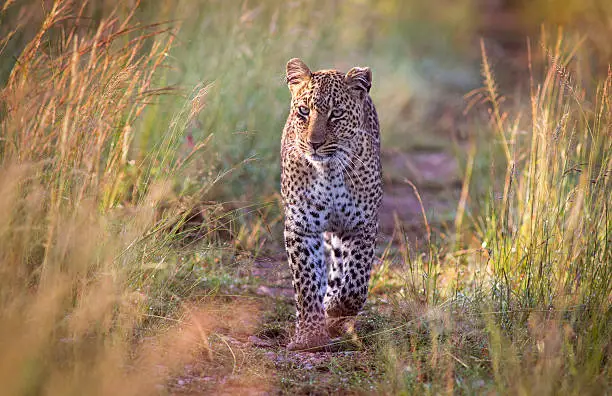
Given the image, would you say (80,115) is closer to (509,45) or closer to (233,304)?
(233,304)

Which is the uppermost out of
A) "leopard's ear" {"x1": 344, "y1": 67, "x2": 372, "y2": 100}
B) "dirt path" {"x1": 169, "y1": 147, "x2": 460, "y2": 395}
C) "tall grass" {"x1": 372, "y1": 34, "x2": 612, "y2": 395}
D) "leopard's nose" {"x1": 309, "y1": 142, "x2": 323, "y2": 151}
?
"leopard's ear" {"x1": 344, "y1": 67, "x2": 372, "y2": 100}

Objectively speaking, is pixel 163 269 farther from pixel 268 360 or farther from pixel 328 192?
pixel 328 192

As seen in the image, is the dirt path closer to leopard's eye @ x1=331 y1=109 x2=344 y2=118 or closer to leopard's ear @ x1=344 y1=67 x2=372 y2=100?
leopard's eye @ x1=331 y1=109 x2=344 y2=118

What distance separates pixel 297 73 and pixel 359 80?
44 cm

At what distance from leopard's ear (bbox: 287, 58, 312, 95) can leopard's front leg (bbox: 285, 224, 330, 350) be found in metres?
1.03

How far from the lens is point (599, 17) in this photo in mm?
14148

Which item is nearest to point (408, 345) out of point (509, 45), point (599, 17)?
point (599, 17)

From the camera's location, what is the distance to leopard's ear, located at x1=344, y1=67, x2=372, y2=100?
6168 mm

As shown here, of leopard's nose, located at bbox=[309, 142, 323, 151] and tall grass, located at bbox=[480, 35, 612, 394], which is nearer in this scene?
tall grass, located at bbox=[480, 35, 612, 394]

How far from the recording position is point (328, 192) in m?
5.92

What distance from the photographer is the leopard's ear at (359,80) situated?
243 inches

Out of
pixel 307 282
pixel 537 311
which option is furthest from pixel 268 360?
pixel 537 311

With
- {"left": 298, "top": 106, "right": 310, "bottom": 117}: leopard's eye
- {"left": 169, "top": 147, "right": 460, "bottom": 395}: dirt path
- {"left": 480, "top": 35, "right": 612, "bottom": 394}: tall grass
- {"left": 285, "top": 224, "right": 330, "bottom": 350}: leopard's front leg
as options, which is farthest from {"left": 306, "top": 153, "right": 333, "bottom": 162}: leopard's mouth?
{"left": 480, "top": 35, "right": 612, "bottom": 394}: tall grass

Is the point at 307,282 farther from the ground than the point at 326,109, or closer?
closer
